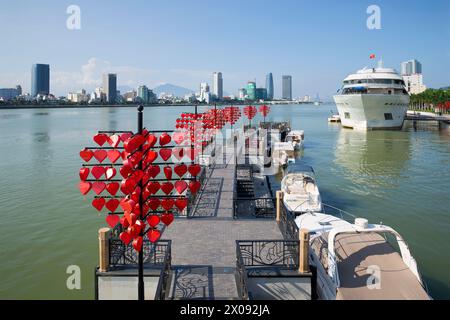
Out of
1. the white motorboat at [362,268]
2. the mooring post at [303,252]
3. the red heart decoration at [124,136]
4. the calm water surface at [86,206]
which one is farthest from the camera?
the calm water surface at [86,206]

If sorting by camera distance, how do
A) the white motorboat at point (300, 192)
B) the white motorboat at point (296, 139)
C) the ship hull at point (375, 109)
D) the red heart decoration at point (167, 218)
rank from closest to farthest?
the red heart decoration at point (167, 218) < the white motorboat at point (300, 192) < the white motorboat at point (296, 139) < the ship hull at point (375, 109)

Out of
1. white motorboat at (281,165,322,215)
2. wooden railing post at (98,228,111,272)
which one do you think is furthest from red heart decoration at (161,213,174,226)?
white motorboat at (281,165,322,215)

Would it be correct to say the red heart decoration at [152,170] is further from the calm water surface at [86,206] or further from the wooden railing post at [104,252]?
the calm water surface at [86,206]

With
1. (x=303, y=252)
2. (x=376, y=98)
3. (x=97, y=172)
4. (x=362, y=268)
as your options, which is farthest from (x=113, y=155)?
(x=376, y=98)

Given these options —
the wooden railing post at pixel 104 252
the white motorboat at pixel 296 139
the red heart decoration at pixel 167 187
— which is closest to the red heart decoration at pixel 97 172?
the red heart decoration at pixel 167 187

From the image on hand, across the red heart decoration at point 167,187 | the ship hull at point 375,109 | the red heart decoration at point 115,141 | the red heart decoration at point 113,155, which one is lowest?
the red heart decoration at point 167,187

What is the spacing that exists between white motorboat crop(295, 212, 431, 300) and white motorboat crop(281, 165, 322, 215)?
6.77 metres

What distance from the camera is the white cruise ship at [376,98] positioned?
7475 centimetres

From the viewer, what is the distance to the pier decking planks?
9.57 m

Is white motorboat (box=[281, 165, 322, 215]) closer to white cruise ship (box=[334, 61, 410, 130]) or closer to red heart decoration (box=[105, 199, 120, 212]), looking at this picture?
red heart decoration (box=[105, 199, 120, 212])

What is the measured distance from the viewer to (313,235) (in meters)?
15.6

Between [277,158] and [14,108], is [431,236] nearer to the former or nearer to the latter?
[277,158]

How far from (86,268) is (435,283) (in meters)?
13.5

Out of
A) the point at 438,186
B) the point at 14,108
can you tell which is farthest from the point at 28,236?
the point at 14,108
